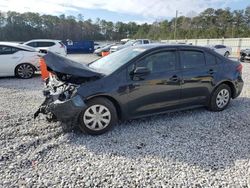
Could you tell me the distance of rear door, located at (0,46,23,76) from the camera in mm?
9297

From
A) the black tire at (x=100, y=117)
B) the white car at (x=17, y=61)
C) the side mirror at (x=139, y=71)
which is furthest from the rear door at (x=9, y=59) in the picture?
the side mirror at (x=139, y=71)

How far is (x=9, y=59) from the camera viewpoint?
9.35m

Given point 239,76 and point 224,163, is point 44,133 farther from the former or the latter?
point 239,76

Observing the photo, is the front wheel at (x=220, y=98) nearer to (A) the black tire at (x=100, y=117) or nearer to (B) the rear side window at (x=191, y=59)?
(B) the rear side window at (x=191, y=59)

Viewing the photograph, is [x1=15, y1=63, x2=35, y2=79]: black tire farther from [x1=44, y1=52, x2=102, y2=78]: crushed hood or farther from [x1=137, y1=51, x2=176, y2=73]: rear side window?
[x1=137, y1=51, x2=176, y2=73]: rear side window

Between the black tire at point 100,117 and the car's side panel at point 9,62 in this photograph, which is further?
the car's side panel at point 9,62

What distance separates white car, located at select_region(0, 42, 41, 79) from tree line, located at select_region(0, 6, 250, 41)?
1676 inches

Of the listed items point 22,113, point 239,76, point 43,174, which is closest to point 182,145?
point 43,174

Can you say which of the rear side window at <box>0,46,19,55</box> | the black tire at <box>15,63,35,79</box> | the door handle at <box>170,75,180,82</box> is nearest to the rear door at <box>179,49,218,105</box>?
the door handle at <box>170,75,180,82</box>

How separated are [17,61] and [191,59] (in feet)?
23.1

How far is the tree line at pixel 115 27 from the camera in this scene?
5522 centimetres

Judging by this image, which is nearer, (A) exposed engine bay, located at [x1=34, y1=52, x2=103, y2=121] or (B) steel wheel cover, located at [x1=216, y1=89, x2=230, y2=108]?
(A) exposed engine bay, located at [x1=34, y1=52, x2=103, y2=121]

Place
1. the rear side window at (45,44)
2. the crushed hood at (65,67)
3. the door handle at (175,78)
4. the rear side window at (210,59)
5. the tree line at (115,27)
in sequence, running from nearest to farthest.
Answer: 1. the crushed hood at (65,67)
2. the door handle at (175,78)
3. the rear side window at (210,59)
4. the rear side window at (45,44)
5. the tree line at (115,27)

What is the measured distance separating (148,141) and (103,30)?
Result: 253 feet
